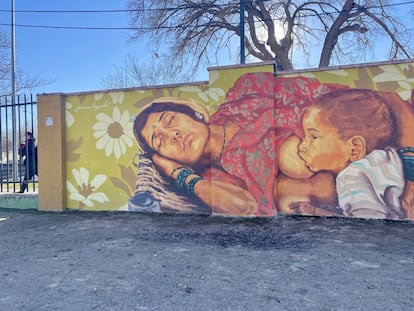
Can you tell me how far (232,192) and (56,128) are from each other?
4042 mm

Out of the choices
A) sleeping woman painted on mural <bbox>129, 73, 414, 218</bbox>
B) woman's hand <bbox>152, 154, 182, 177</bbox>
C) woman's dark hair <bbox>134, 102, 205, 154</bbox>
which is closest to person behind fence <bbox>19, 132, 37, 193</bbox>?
woman's dark hair <bbox>134, 102, 205, 154</bbox>

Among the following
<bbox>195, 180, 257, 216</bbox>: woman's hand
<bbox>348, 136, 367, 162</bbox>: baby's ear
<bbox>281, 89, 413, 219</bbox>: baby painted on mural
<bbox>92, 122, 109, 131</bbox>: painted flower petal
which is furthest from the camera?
<bbox>92, 122, 109, 131</bbox>: painted flower petal

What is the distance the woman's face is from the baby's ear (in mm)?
2610

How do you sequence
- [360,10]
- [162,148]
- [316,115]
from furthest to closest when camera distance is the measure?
1. [360,10]
2. [162,148]
3. [316,115]

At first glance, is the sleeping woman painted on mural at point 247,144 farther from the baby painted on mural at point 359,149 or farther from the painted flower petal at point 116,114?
the painted flower petal at point 116,114

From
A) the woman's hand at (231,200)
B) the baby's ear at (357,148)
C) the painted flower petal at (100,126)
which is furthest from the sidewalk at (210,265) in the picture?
the painted flower petal at (100,126)

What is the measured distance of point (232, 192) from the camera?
604 centimetres

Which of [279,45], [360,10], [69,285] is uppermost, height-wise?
[360,10]

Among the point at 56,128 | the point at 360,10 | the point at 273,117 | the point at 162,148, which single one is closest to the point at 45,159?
the point at 56,128

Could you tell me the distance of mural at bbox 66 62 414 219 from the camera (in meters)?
5.50

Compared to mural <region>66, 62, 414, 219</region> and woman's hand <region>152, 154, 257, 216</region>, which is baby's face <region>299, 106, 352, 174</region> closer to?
mural <region>66, 62, 414, 219</region>

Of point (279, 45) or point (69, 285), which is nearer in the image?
point (69, 285)

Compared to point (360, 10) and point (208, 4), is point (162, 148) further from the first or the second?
point (360, 10)

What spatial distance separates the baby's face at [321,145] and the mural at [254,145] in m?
0.02
